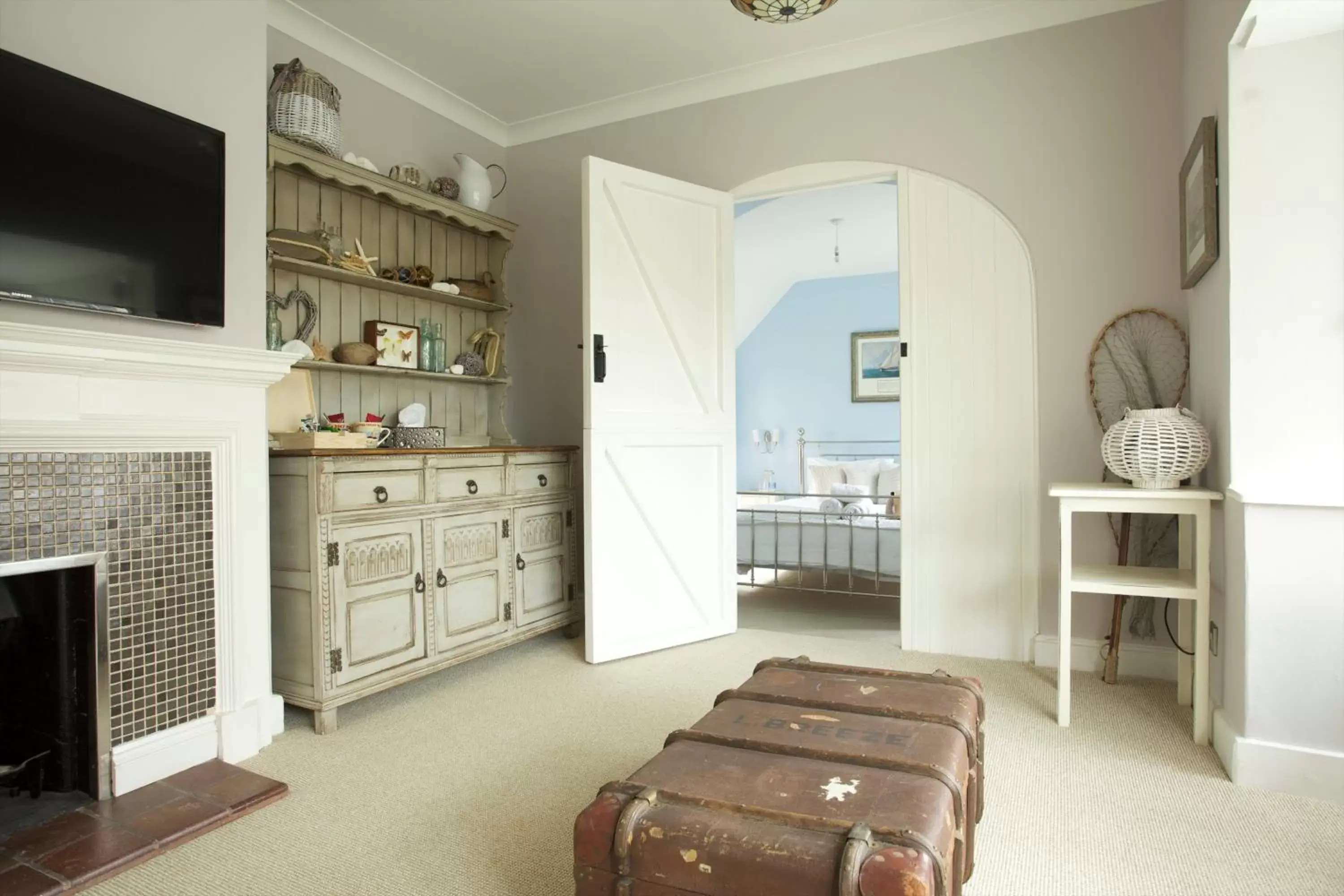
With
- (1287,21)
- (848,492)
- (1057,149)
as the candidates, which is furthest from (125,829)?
(848,492)

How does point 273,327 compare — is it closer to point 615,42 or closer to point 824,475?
point 615,42

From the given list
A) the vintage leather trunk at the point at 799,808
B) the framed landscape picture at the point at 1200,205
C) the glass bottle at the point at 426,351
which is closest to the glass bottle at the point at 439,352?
the glass bottle at the point at 426,351

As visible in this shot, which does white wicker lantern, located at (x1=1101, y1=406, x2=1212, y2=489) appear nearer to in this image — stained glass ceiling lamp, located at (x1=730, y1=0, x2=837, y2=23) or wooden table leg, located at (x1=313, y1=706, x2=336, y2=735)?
stained glass ceiling lamp, located at (x1=730, y1=0, x2=837, y2=23)

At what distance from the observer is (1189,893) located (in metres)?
1.55

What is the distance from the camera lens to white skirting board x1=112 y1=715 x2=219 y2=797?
2035 millimetres

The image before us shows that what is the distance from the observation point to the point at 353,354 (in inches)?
125

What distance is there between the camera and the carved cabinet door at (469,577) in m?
2.88

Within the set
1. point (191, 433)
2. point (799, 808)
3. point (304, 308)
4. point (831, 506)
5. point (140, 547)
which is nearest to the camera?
point (799, 808)

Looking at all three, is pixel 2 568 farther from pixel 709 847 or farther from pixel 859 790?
pixel 859 790

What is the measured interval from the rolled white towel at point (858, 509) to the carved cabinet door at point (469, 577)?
1.94 meters

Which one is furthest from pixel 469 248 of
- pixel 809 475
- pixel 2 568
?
pixel 809 475

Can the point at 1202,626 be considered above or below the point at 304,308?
below

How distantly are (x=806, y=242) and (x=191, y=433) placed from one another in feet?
17.3

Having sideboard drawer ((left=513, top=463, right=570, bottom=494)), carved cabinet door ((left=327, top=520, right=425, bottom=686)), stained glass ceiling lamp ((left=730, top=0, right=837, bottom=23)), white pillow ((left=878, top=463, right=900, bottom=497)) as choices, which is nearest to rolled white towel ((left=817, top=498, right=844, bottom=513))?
sideboard drawer ((left=513, top=463, right=570, bottom=494))
